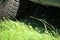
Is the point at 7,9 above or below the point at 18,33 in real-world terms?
above

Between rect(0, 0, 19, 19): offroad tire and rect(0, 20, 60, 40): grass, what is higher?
rect(0, 0, 19, 19): offroad tire

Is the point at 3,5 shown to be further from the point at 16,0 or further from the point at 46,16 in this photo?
the point at 46,16

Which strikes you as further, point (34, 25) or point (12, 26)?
point (34, 25)

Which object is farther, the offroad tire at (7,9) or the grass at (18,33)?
the offroad tire at (7,9)

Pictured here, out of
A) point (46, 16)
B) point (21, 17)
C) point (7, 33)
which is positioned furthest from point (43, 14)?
point (7, 33)

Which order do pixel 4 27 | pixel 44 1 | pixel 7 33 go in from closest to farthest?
pixel 7 33
pixel 4 27
pixel 44 1

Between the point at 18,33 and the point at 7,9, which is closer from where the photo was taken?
the point at 18,33

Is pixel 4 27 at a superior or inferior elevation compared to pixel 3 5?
inferior

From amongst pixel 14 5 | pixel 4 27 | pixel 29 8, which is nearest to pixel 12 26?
pixel 4 27

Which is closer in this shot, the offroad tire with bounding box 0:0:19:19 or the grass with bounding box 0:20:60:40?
the grass with bounding box 0:20:60:40

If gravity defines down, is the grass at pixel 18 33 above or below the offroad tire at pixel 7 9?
below

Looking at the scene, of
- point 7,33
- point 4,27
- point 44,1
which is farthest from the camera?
point 44,1
